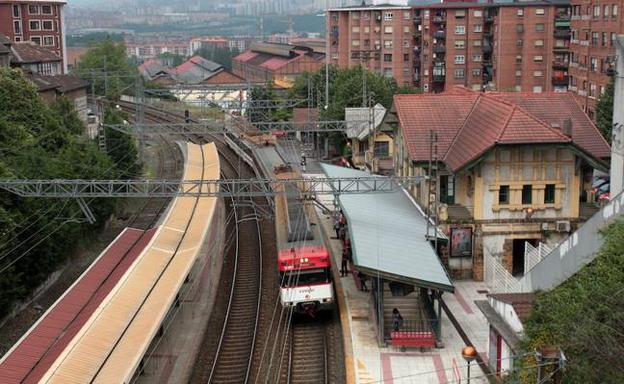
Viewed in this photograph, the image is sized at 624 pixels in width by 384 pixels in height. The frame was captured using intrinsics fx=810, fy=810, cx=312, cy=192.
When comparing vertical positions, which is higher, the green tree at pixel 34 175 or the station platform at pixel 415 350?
the green tree at pixel 34 175

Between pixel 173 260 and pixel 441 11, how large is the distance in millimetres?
52462

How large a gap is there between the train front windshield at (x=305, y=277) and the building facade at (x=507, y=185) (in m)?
4.87

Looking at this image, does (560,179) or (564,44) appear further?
(564,44)

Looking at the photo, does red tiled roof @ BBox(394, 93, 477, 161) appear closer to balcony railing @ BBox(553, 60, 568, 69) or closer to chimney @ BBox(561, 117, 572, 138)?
chimney @ BBox(561, 117, 572, 138)

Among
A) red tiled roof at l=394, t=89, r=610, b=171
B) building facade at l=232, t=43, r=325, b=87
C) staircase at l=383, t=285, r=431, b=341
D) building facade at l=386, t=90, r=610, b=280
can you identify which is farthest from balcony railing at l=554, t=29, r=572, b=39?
staircase at l=383, t=285, r=431, b=341

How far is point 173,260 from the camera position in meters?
26.8

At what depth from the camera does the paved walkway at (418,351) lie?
66.3ft

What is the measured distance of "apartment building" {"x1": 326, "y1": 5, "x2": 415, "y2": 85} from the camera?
77250 millimetres

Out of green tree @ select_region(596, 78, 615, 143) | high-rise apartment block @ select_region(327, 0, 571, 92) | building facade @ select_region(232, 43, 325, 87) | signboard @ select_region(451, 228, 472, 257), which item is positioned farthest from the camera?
building facade @ select_region(232, 43, 325, 87)

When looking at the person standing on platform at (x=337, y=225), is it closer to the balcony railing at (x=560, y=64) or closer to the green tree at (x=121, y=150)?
the green tree at (x=121, y=150)

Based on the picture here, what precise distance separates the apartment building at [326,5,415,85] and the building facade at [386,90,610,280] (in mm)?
46366

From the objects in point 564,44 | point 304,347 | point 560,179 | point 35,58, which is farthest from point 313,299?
point 564,44

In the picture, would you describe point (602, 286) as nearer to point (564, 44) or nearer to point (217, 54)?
point (564, 44)

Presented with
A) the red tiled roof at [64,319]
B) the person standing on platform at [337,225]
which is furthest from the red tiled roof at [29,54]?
the red tiled roof at [64,319]
